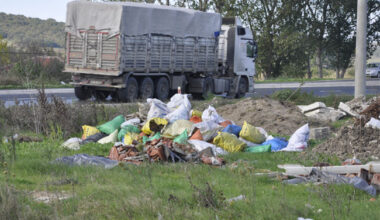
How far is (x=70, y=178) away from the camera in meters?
7.48

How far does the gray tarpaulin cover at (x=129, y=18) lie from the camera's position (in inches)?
865

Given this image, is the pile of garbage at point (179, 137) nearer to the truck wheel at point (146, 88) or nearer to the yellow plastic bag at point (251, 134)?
the yellow plastic bag at point (251, 134)

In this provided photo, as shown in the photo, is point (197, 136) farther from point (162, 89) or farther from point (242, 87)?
point (242, 87)

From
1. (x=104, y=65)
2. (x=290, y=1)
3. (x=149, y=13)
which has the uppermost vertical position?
(x=290, y=1)

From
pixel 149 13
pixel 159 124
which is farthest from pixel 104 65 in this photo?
pixel 159 124

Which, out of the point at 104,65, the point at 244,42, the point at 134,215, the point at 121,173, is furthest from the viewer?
the point at 244,42

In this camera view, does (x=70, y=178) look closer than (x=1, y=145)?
Yes

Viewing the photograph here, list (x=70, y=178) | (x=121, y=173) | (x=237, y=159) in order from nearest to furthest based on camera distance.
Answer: (x=70, y=178)
(x=121, y=173)
(x=237, y=159)

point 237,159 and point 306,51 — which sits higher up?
point 306,51

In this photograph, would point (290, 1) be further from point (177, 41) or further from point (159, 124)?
point (159, 124)

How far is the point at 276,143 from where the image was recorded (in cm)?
1134

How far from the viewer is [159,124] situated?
11.7 metres

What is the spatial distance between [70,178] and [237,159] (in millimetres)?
3166

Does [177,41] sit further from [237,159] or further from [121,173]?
[121,173]
